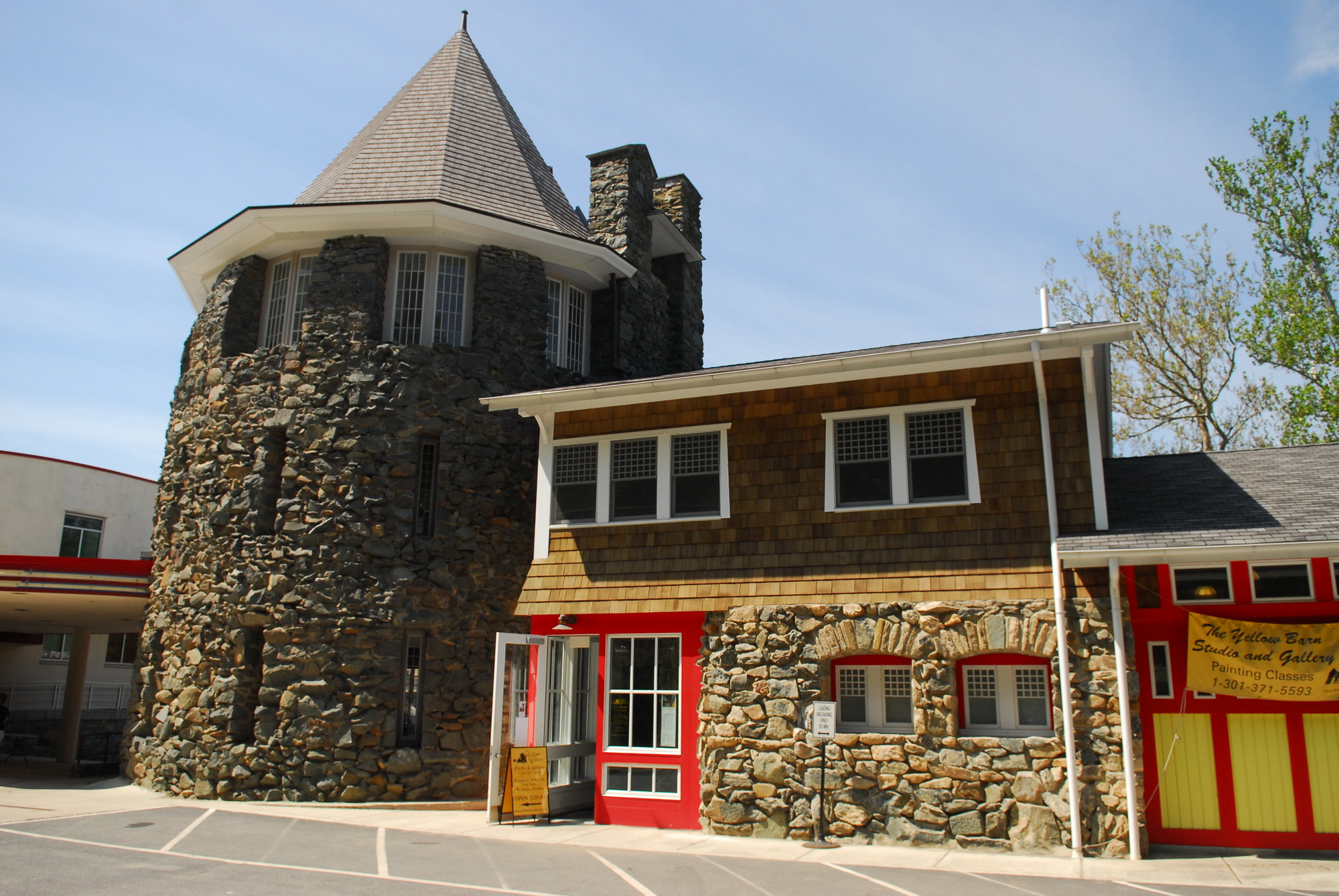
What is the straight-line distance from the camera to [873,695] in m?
11.4

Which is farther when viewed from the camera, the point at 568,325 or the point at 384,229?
the point at 568,325

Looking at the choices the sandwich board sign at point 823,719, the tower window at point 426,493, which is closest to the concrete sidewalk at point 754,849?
the sandwich board sign at point 823,719

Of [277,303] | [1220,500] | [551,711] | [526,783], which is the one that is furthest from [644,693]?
[277,303]

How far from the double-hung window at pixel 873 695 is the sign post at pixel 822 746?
409 mm

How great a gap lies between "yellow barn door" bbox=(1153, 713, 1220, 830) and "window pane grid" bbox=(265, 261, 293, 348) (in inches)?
565

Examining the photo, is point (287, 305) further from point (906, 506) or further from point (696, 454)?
point (906, 506)

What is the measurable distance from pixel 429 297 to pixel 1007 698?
10.7 metres

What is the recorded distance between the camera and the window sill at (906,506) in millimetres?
11250

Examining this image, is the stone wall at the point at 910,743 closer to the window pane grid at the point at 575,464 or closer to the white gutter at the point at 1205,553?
the white gutter at the point at 1205,553

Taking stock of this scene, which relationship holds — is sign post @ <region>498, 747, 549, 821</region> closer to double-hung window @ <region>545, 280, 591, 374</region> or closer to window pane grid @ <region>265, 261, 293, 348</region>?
double-hung window @ <region>545, 280, 591, 374</region>

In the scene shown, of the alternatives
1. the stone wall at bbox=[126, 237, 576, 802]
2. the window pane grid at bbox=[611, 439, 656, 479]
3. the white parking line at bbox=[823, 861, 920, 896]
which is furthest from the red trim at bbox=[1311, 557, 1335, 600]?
the stone wall at bbox=[126, 237, 576, 802]

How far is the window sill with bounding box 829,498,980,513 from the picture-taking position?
1125 centimetres

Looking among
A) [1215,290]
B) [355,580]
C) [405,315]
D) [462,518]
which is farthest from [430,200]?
[1215,290]

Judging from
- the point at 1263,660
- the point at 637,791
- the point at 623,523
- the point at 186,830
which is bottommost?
the point at 186,830
